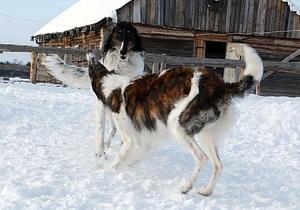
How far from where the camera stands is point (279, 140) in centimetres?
726

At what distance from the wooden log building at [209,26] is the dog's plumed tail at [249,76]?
1391cm

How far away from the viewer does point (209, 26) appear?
1952cm

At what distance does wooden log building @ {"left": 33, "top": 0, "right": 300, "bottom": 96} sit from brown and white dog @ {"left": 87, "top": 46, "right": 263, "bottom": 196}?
13449mm

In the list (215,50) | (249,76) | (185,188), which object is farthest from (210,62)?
(215,50)

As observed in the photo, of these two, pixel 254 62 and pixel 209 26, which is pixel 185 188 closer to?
pixel 254 62

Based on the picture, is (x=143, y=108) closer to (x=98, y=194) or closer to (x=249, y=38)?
(x=98, y=194)

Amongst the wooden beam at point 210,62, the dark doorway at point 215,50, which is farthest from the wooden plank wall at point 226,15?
the wooden beam at point 210,62

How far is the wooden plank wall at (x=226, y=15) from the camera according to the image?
1891cm

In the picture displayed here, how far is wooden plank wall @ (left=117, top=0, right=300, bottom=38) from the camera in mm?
18906

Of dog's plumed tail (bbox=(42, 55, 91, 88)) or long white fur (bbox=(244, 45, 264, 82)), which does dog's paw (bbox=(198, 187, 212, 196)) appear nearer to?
long white fur (bbox=(244, 45, 264, 82))

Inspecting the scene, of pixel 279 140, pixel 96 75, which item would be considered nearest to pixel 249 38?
pixel 279 140

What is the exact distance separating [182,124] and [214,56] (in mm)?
18455

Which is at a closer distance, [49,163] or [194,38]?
[49,163]

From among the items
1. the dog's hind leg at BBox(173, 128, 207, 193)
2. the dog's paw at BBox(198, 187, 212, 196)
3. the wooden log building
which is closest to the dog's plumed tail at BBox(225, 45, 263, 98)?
the dog's hind leg at BBox(173, 128, 207, 193)
